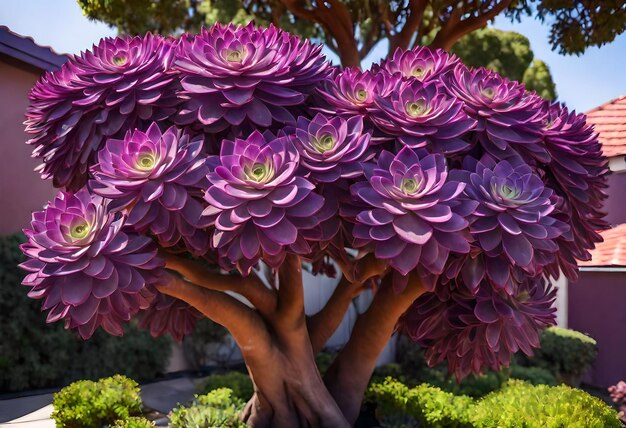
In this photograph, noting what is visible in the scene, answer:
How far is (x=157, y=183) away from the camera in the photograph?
3.15 metres

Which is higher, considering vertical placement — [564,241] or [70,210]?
[564,241]

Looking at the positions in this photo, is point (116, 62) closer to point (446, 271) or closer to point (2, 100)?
point (446, 271)

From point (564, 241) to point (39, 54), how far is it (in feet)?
23.9

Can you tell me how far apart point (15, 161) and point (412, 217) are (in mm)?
7500

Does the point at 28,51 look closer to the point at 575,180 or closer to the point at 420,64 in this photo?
the point at 420,64

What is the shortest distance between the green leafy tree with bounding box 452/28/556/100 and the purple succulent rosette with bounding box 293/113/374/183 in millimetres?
15566

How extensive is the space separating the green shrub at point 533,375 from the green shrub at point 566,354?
86 cm

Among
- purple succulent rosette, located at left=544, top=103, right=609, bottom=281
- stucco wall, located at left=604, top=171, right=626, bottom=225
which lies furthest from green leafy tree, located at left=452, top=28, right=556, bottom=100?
purple succulent rosette, located at left=544, top=103, right=609, bottom=281

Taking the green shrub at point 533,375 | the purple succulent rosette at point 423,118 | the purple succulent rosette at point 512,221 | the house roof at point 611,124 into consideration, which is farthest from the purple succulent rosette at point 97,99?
the house roof at point 611,124

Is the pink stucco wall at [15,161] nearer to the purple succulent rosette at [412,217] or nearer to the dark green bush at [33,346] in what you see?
the dark green bush at [33,346]

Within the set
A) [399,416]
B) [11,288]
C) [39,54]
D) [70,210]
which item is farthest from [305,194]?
[39,54]

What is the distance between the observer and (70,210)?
327 centimetres

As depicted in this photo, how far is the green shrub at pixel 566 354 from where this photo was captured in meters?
11.0

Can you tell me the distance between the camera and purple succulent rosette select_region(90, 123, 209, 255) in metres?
3.15
